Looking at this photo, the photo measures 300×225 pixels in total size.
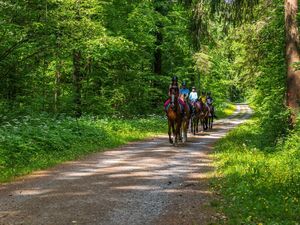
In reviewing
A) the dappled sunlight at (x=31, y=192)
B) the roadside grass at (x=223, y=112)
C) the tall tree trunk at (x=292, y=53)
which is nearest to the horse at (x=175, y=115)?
the tall tree trunk at (x=292, y=53)

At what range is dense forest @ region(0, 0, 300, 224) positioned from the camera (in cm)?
1288

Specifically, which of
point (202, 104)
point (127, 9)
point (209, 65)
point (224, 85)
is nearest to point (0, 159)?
point (202, 104)

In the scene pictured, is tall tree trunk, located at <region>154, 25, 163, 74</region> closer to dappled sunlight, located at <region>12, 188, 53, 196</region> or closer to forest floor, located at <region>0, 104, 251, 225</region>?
forest floor, located at <region>0, 104, 251, 225</region>

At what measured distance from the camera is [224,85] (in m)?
53.4

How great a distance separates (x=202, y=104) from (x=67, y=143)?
43.8ft

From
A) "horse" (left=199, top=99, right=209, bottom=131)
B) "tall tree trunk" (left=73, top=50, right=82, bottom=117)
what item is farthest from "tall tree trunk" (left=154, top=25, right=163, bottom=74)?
"tall tree trunk" (left=73, top=50, right=82, bottom=117)

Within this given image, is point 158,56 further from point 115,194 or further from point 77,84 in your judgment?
point 115,194

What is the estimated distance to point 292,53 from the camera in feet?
44.8

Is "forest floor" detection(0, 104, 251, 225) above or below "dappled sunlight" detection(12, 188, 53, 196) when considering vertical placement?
below

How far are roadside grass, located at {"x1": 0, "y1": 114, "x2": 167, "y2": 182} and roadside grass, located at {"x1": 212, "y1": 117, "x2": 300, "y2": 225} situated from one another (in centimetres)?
538

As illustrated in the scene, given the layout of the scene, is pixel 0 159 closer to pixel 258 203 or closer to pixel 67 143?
pixel 67 143

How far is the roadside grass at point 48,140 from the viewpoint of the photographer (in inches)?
472

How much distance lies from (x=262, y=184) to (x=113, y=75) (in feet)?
64.4

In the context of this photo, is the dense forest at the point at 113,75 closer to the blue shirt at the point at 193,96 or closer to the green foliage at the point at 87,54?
the green foliage at the point at 87,54
